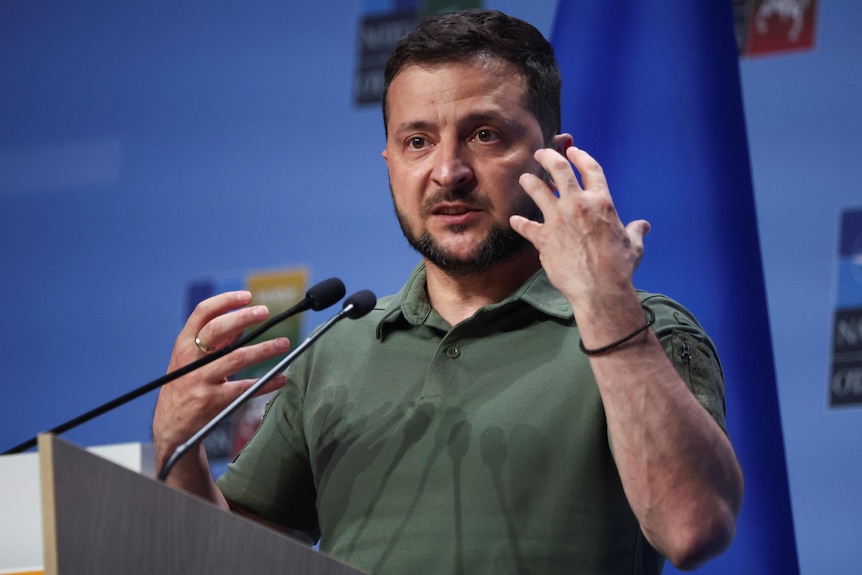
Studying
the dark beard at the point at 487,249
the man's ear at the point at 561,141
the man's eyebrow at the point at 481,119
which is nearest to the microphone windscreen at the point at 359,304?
the dark beard at the point at 487,249

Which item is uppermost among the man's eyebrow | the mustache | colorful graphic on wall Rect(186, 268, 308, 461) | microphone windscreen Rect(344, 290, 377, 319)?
the man's eyebrow

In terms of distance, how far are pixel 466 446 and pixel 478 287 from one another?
0.30 m

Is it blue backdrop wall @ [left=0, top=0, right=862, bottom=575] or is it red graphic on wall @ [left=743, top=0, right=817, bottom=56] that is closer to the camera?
red graphic on wall @ [left=743, top=0, right=817, bottom=56]

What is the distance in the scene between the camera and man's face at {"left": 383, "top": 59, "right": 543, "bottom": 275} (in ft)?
5.84

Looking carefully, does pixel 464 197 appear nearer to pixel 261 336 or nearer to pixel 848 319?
pixel 848 319

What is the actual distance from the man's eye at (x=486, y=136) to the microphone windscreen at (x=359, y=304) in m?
0.34

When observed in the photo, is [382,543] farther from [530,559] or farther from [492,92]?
[492,92]

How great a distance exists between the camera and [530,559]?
5.18 ft

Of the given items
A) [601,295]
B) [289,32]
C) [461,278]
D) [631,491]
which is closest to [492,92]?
[461,278]

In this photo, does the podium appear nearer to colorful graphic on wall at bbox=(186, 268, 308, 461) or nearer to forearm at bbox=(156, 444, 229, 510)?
forearm at bbox=(156, 444, 229, 510)

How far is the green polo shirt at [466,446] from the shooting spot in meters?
1.61

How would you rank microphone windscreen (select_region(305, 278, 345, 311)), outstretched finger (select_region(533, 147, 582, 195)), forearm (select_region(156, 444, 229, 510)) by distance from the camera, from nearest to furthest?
outstretched finger (select_region(533, 147, 582, 195)) → microphone windscreen (select_region(305, 278, 345, 311)) → forearm (select_region(156, 444, 229, 510))

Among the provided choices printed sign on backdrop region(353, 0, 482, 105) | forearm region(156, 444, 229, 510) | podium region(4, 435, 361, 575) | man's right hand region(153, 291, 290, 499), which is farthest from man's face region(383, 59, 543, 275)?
printed sign on backdrop region(353, 0, 482, 105)

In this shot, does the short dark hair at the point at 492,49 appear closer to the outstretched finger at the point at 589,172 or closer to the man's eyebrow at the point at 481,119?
the man's eyebrow at the point at 481,119
